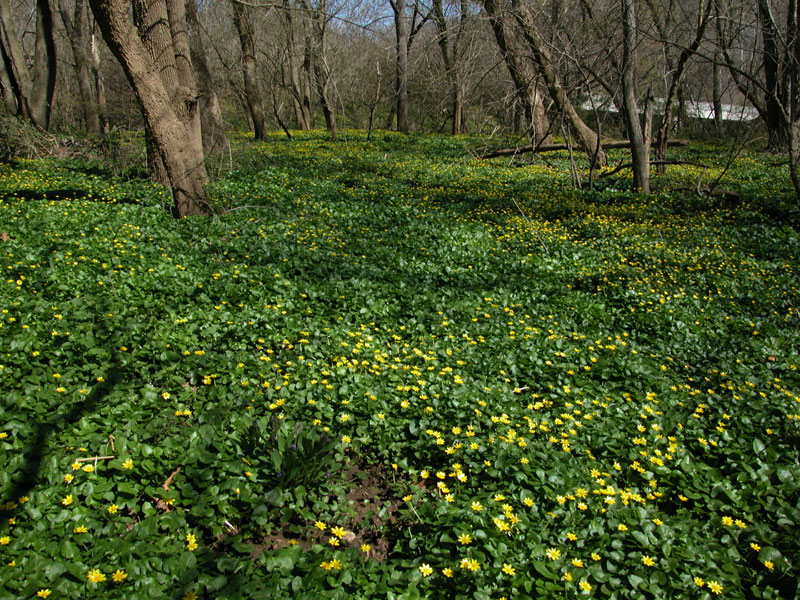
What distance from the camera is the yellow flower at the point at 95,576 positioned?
217 centimetres

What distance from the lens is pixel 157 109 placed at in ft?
23.0

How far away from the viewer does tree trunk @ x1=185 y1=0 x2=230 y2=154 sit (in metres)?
12.0

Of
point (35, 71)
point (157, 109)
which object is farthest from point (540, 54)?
point (35, 71)

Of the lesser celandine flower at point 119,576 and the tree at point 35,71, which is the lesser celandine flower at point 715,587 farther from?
the tree at point 35,71

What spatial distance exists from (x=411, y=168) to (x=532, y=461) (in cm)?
1119

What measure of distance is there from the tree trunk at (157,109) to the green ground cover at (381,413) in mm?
396

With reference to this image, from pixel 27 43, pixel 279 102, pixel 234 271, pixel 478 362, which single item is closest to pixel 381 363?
pixel 478 362

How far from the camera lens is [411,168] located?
13500 millimetres

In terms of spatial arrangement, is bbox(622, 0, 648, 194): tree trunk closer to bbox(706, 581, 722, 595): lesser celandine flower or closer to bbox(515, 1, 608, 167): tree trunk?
bbox(515, 1, 608, 167): tree trunk

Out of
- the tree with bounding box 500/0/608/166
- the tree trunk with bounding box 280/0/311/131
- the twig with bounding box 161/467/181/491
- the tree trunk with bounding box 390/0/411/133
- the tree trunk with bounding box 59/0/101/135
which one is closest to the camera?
the twig with bounding box 161/467/181/491

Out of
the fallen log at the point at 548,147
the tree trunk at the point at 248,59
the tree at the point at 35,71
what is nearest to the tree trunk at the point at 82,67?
the tree at the point at 35,71

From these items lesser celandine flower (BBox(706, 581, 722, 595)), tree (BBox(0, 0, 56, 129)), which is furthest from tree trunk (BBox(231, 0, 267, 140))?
lesser celandine flower (BBox(706, 581, 722, 595))

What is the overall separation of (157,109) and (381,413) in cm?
581

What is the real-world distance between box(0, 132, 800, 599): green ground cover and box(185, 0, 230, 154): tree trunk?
4.99 m
